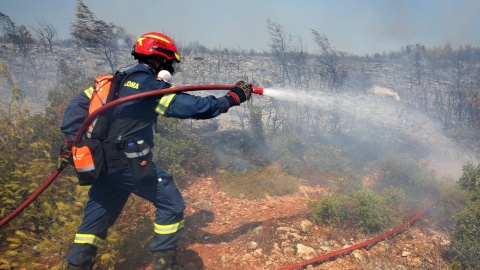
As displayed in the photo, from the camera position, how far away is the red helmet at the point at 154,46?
8.72ft

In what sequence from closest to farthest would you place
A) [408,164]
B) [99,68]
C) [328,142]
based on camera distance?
[408,164] → [328,142] → [99,68]

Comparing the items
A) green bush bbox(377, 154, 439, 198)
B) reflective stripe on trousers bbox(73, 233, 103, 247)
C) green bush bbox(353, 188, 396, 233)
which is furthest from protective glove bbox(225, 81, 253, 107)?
green bush bbox(377, 154, 439, 198)

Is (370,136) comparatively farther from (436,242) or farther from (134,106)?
(134,106)

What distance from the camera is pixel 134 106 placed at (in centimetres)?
247

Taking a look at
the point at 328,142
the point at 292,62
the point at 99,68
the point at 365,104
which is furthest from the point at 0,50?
the point at 365,104

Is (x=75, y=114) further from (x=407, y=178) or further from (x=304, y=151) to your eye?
(x=407, y=178)

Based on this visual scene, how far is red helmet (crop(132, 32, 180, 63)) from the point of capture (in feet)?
8.72

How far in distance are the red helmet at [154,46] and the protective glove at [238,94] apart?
0.72 m

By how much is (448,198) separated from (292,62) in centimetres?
947

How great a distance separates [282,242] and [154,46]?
2.87 metres

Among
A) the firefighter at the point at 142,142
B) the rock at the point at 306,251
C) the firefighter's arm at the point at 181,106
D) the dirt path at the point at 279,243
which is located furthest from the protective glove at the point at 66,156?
the rock at the point at 306,251

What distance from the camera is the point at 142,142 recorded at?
8.40 feet

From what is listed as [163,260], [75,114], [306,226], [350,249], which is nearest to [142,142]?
[75,114]

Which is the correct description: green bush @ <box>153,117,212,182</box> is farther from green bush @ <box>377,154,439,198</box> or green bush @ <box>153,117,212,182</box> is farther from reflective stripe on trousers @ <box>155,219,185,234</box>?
green bush @ <box>377,154,439,198</box>
